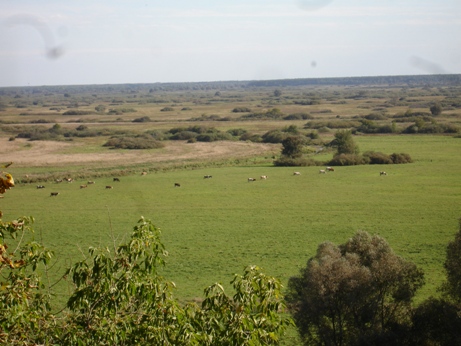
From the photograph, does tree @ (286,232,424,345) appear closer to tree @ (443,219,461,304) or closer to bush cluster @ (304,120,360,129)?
tree @ (443,219,461,304)

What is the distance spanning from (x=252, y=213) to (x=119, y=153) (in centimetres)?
3426

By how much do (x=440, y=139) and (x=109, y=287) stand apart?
2900 inches

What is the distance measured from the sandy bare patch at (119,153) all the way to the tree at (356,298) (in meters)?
45.8

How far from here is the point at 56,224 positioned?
34656 millimetres

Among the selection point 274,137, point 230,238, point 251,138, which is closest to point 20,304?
point 230,238

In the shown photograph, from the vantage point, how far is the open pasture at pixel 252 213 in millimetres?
26516

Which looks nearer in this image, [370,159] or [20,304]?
[20,304]

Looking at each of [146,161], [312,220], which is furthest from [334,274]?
[146,161]

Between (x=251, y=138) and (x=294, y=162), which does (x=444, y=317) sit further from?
(x=251, y=138)

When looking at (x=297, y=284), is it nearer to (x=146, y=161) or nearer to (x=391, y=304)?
(x=391, y=304)

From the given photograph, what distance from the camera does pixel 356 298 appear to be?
16359 mm

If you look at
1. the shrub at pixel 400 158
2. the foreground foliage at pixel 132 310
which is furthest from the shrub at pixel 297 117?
the foreground foliage at pixel 132 310

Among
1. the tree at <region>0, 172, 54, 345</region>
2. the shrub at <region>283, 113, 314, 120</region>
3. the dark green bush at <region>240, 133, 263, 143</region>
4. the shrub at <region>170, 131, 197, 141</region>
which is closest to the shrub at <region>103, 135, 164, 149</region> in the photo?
the shrub at <region>170, 131, 197, 141</region>

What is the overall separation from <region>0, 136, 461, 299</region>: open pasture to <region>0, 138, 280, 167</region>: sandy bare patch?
10094mm
